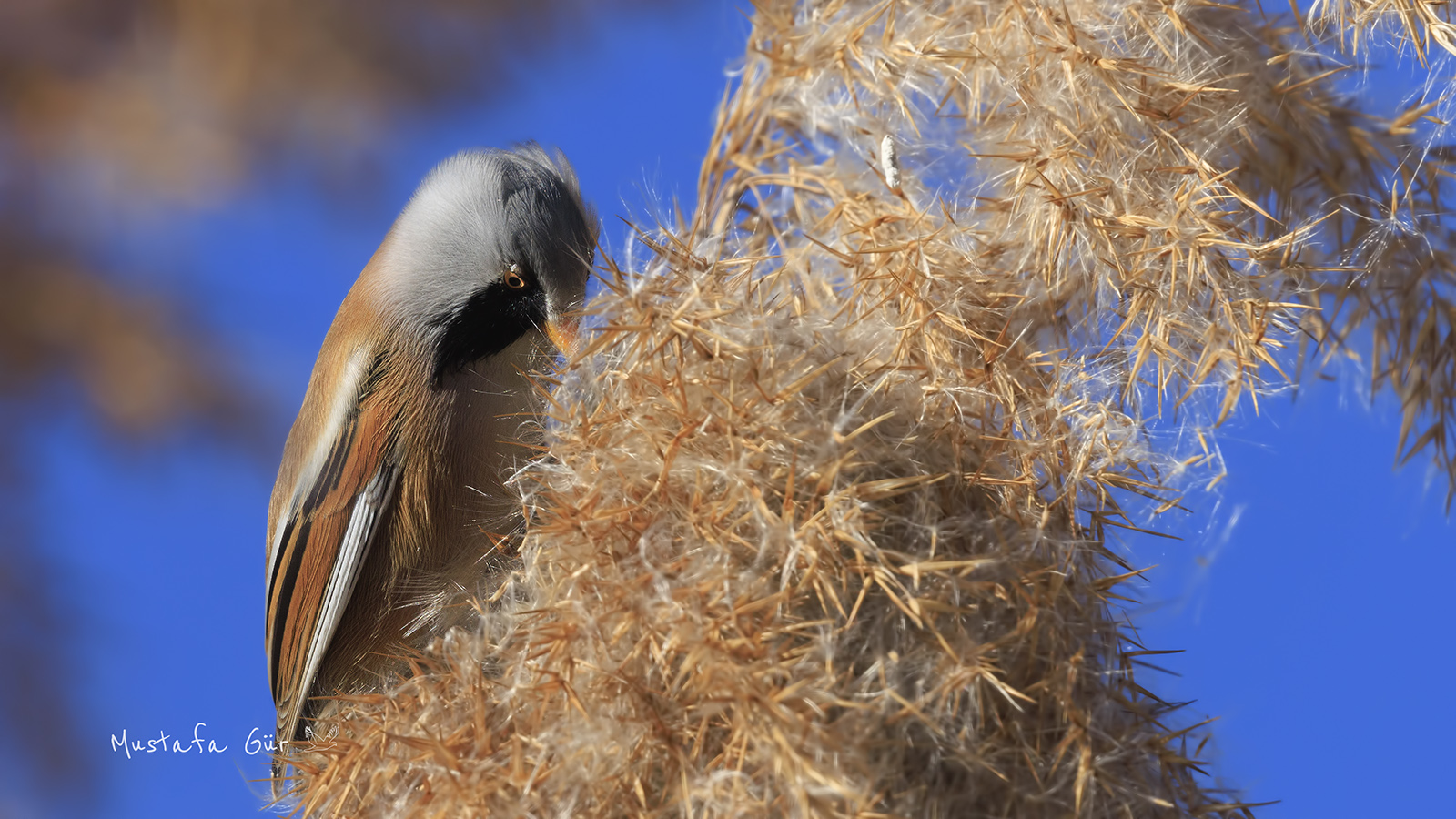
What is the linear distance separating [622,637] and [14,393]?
5.23 feet

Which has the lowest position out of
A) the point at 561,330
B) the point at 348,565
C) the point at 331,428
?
the point at 348,565

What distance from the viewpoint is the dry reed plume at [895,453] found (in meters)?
0.55

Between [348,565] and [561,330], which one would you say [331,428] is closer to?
[348,565]

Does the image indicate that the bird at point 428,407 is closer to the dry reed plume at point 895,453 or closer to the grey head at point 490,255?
the grey head at point 490,255

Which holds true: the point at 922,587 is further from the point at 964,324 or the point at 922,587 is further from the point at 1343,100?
the point at 1343,100

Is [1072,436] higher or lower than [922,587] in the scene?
higher

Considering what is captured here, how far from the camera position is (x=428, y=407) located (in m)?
1.05

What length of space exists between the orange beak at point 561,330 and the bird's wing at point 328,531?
0.23 meters

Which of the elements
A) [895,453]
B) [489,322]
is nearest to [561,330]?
[489,322]

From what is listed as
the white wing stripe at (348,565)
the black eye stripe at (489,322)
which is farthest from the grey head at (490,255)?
the white wing stripe at (348,565)

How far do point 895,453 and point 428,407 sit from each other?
61cm

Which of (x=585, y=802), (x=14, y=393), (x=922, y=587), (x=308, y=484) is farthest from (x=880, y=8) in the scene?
(x=14, y=393)

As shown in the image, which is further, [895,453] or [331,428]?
[331,428]

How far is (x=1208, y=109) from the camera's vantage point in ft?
2.56
